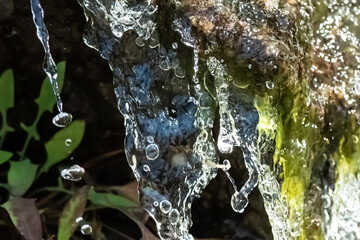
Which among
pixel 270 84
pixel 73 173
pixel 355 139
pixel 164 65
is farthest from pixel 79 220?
pixel 355 139

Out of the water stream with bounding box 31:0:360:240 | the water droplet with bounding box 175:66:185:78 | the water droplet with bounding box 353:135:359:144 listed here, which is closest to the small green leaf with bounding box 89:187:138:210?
the water stream with bounding box 31:0:360:240

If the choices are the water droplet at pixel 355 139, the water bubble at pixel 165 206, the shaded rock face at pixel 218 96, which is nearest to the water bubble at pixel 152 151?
the shaded rock face at pixel 218 96

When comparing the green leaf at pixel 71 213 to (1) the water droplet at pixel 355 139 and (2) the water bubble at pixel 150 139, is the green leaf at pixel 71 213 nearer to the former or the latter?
(2) the water bubble at pixel 150 139

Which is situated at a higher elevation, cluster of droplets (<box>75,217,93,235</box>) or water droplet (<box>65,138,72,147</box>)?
water droplet (<box>65,138,72,147</box>)

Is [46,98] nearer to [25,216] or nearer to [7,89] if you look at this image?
[7,89]

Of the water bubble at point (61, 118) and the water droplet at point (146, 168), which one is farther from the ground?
the water bubble at point (61, 118)

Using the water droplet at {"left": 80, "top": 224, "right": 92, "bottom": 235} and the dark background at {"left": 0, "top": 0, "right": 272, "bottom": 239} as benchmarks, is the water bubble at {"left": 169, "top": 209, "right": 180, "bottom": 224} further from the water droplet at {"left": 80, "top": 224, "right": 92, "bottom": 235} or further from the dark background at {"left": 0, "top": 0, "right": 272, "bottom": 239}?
the water droplet at {"left": 80, "top": 224, "right": 92, "bottom": 235}

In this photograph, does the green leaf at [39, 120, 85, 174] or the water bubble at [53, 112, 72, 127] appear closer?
the water bubble at [53, 112, 72, 127]
